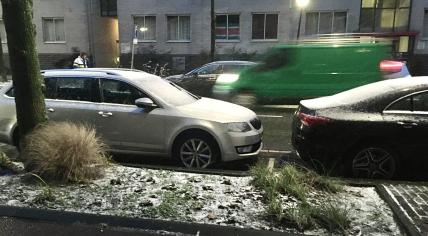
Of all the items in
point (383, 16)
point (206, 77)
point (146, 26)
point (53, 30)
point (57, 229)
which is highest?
point (383, 16)

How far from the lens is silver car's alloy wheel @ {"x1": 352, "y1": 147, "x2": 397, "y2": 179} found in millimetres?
5938

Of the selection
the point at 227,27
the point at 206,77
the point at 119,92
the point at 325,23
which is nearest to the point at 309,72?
the point at 206,77

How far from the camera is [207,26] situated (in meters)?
29.8

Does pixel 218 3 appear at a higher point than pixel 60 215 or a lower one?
higher

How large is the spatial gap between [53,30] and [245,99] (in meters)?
24.2

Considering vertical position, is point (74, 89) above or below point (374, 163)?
above

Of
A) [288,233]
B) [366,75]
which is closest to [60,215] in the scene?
[288,233]

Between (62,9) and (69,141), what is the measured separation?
2958 centimetres

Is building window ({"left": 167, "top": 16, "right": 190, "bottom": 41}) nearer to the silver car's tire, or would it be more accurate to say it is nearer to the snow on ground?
the silver car's tire

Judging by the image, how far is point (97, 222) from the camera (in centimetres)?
417

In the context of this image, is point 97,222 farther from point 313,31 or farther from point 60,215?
point 313,31

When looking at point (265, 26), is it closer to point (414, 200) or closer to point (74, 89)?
point (74, 89)

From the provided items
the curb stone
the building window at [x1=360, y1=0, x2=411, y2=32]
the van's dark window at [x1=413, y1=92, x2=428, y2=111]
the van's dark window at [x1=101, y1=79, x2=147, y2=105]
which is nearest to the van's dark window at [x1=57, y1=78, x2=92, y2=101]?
the van's dark window at [x1=101, y1=79, x2=147, y2=105]

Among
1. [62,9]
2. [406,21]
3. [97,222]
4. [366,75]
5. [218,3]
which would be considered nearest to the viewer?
[97,222]
